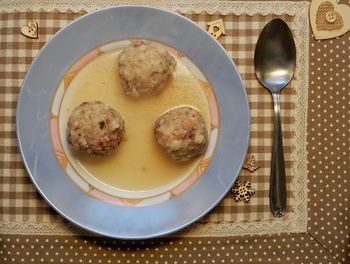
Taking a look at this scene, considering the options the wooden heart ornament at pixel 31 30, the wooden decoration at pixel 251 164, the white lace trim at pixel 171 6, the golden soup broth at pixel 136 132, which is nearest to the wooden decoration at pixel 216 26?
the white lace trim at pixel 171 6

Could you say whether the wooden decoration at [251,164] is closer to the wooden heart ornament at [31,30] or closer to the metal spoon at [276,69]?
the metal spoon at [276,69]

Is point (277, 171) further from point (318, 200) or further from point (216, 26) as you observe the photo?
point (216, 26)

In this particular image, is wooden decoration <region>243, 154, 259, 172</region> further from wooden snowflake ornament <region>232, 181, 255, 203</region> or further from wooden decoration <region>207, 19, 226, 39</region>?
wooden decoration <region>207, 19, 226, 39</region>

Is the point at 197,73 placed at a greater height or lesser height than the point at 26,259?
greater

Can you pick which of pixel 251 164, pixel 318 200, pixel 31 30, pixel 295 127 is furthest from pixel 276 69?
pixel 31 30

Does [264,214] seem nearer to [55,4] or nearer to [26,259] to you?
[26,259]

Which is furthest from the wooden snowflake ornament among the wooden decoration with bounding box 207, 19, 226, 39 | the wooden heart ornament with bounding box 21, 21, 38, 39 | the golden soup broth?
the wooden heart ornament with bounding box 21, 21, 38, 39

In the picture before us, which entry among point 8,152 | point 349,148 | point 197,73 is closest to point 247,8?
point 197,73
